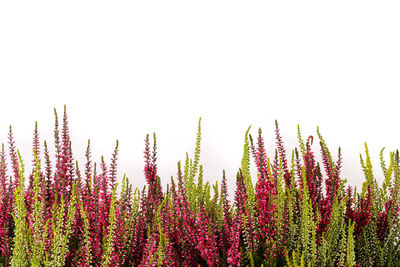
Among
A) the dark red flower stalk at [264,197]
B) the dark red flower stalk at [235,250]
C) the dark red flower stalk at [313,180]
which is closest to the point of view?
the dark red flower stalk at [235,250]

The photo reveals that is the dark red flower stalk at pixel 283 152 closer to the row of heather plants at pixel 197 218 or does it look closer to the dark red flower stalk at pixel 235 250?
the row of heather plants at pixel 197 218

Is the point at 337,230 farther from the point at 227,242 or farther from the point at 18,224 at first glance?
the point at 18,224

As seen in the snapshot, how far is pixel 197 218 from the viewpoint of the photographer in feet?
9.56

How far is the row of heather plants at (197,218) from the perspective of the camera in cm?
273

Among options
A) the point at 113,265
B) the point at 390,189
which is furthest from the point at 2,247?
the point at 390,189

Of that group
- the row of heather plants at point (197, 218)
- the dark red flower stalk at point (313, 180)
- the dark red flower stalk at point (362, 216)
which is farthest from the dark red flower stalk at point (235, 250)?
the dark red flower stalk at point (362, 216)

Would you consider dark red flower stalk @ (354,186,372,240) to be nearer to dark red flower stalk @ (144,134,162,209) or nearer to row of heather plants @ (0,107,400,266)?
row of heather plants @ (0,107,400,266)

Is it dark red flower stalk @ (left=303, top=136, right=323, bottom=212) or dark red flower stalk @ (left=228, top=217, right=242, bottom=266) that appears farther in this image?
dark red flower stalk @ (left=303, top=136, right=323, bottom=212)

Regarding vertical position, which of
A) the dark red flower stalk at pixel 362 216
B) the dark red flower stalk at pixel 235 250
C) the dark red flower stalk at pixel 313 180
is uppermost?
the dark red flower stalk at pixel 313 180

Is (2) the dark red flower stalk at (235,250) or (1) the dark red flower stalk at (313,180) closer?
(2) the dark red flower stalk at (235,250)

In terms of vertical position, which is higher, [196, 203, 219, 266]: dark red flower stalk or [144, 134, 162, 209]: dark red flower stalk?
[144, 134, 162, 209]: dark red flower stalk

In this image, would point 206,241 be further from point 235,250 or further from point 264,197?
point 264,197

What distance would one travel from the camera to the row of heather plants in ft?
8.95

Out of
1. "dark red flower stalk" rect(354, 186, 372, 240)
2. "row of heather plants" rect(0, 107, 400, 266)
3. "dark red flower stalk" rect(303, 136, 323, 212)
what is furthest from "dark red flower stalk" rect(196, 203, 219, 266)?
"dark red flower stalk" rect(354, 186, 372, 240)
